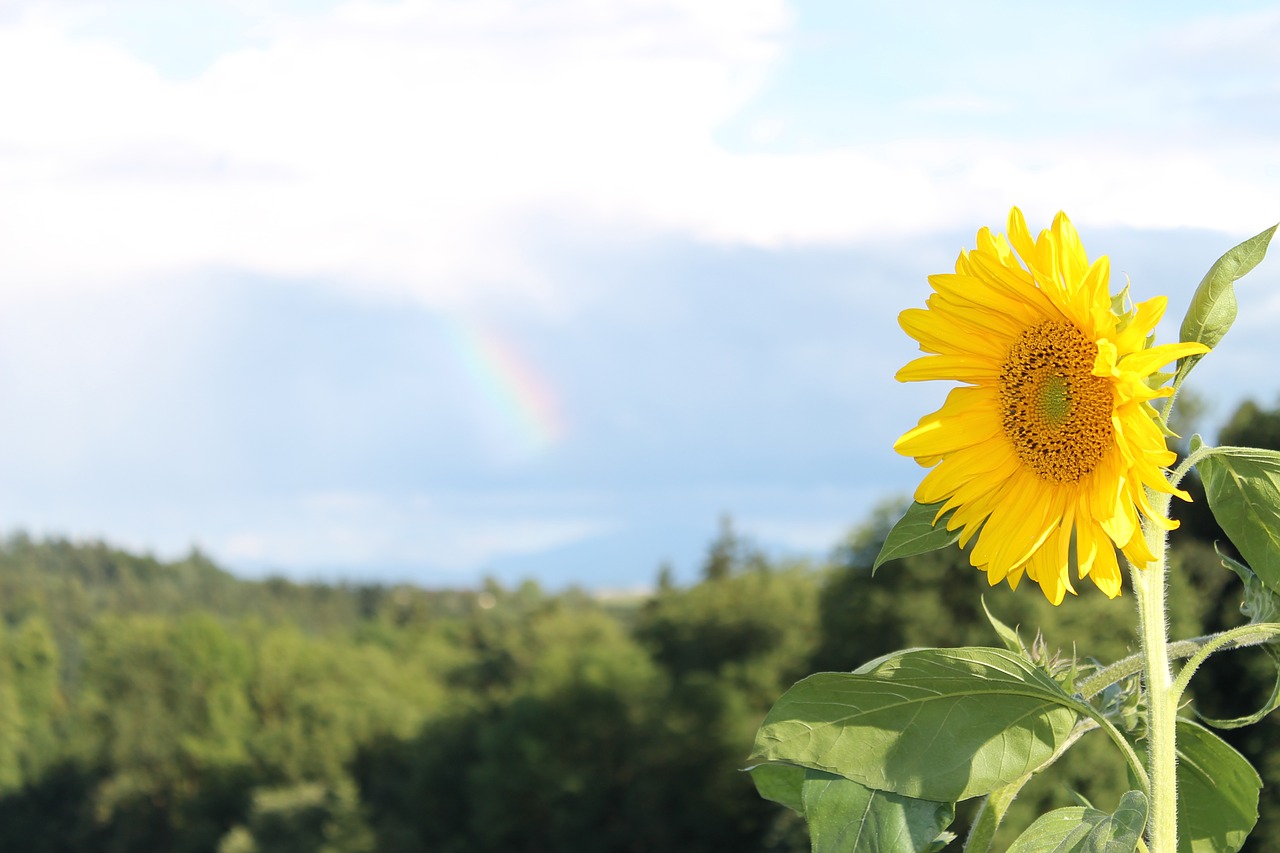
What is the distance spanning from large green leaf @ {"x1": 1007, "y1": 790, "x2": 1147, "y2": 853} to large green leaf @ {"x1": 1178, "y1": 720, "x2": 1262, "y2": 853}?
293 mm

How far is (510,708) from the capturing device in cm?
4403

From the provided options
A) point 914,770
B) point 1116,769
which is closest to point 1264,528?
point 914,770

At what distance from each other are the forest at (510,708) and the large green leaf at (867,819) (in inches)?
684

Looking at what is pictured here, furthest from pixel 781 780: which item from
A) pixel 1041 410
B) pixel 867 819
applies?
pixel 1041 410

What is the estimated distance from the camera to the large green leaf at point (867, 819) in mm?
1242

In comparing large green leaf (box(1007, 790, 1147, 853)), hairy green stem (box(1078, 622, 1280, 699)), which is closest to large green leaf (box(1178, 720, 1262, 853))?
hairy green stem (box(1078, 622, 1280, 699))

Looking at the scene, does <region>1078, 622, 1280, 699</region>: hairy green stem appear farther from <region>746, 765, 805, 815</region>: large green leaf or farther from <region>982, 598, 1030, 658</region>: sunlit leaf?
<region>746, 765, 805, 815</region>: large green leaf

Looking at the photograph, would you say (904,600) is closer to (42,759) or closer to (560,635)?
(560,635)

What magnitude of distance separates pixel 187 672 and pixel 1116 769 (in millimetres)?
Answer: 51010

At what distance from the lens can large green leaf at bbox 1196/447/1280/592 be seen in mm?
1349

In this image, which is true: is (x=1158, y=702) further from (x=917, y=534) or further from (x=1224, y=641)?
(x=917, y=534)

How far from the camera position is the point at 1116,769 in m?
21.9

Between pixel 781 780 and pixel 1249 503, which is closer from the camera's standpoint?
pixel 1249 503

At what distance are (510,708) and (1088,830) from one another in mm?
44102
